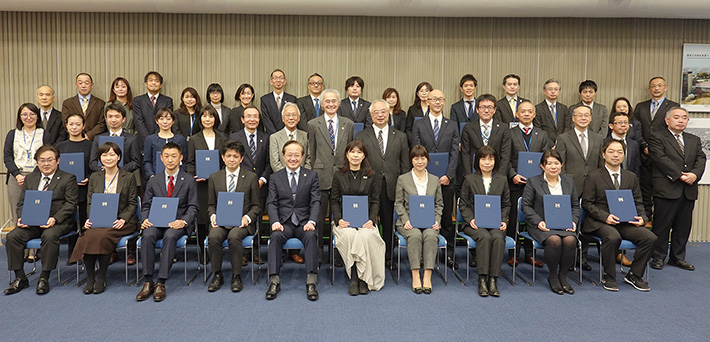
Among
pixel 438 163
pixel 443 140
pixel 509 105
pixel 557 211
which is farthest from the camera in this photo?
pixel 509 105

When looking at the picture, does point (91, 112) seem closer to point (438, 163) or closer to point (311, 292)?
point (311, 292)

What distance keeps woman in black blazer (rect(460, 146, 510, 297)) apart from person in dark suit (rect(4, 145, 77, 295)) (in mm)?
3789

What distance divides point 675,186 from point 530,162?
63.3 inches

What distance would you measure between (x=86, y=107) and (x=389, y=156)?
383 cm

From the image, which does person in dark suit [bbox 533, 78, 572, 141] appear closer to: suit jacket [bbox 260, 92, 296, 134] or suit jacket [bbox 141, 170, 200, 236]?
suit jacket [bbox 260, 92, 296, 134]

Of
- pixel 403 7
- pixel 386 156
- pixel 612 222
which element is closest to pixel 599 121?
pixel 612 222

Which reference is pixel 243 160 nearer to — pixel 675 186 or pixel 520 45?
pixel 520 45

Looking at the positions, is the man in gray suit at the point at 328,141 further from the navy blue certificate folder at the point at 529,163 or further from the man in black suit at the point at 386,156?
the navy blue certificate folder at the point at 529,163

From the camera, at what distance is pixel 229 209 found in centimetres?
445

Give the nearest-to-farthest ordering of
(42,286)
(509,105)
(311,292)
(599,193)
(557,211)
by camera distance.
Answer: (311,292) → (42,286) → (557,211) → (599,193) → (509,105)

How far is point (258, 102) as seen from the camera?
6801 mm

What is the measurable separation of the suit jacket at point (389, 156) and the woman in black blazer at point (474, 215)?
71cm

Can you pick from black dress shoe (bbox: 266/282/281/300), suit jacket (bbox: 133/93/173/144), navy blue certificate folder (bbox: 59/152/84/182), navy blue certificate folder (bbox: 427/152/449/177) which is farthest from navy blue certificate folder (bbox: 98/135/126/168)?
navy blue certificate folder (bbox: 427/152/449/177)

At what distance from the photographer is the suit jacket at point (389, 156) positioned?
5.00m
